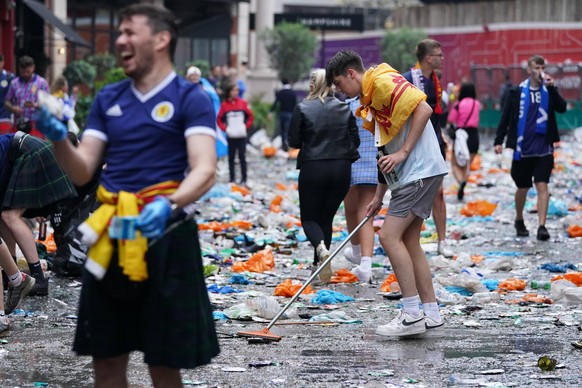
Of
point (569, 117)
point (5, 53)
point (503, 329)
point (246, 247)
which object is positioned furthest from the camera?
point (569, 117)

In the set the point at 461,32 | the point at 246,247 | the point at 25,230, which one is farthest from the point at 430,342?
the point at 461,32

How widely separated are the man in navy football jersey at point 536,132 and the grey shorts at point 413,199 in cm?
543

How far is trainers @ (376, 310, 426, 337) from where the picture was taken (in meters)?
7.41

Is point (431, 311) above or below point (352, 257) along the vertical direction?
above

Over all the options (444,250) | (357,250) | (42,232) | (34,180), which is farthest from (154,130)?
(444,250)

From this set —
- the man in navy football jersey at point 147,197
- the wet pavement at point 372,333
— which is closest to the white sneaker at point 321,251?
the wet pavement at point 372,333

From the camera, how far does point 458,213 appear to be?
51.7 ft

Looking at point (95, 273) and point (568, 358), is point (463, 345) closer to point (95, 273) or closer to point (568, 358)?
point (568, 358)

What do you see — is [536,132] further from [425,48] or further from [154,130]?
[154,130]

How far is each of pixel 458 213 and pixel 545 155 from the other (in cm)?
325

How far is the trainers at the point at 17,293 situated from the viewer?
27.0 feet

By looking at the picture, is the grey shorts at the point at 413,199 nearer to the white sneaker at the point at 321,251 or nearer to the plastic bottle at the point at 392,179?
the plastic bottle at the point at 392,179

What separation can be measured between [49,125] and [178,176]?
56 cm

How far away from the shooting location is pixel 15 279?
814 cm
